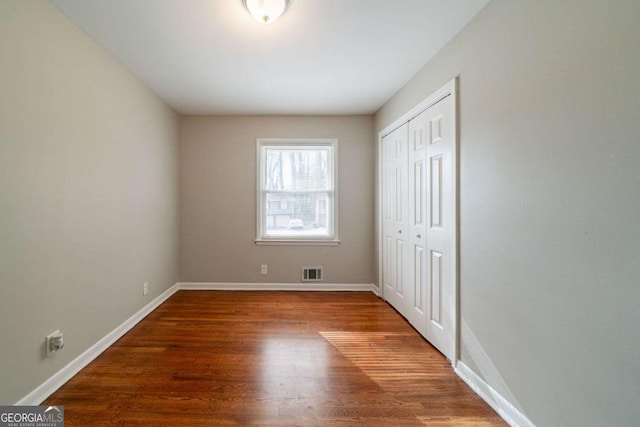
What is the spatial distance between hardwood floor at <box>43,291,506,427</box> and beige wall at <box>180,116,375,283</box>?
3.26 ft

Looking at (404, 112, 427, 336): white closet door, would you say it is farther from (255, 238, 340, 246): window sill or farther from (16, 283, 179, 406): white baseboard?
(16, 283, 179, 406): white baseboard

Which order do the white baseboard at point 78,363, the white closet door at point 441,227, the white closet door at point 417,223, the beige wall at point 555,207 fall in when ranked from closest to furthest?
the beige wall at point 555,207
the white baseboard at point 78,363
the white closet door at point 441,227
the white closet door at point 417,223

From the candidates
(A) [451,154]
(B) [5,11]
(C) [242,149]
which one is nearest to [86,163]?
(B) [5,11]

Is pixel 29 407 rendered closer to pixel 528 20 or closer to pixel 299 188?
pixel 299 188

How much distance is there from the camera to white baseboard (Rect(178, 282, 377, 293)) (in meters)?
4.00

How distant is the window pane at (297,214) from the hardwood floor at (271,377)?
4.24ft

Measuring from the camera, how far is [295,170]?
4.07m

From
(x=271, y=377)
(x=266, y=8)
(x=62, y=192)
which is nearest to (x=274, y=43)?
(x=266, y=8)

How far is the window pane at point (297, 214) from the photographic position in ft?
13.3

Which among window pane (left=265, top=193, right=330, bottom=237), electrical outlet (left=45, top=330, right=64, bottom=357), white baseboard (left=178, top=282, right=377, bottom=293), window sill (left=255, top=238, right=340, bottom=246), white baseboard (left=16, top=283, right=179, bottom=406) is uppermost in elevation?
window pane (left=265, top=193, right=330, bottom=237)

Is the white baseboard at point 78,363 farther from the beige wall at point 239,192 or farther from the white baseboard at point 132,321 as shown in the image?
the beige wall at point 239,192

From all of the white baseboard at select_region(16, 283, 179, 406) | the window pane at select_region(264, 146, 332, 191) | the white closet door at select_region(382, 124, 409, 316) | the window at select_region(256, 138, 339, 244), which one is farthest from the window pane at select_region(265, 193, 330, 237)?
the white baseboard at select_region(16, 283, 179, 406)

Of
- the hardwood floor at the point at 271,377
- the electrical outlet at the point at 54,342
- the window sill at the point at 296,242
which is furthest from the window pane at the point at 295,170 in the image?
the electrical outlet at the point at 54,342

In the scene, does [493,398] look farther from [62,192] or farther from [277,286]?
[62,192]
